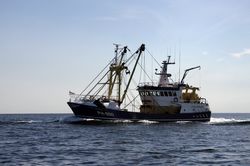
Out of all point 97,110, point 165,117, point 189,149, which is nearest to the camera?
point 189,149

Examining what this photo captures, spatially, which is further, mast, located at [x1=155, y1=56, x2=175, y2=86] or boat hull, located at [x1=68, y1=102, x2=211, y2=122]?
mast, located at [x1=155, y1=56, x2=175, y2=86]

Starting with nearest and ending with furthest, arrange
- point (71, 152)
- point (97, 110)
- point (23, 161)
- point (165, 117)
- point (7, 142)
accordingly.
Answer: point (23, 161) → point (71, 152) → point (7, 142) → point (97, 110) → point (165, 117)

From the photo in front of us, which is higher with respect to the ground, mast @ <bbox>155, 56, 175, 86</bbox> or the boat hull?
mast @ <bbox>155, 56, 175, 86</bbox>

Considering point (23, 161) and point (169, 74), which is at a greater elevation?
point (169, 74)

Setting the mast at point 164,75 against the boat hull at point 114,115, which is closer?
the boat hull at point 114,115

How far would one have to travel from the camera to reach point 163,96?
7744 cm

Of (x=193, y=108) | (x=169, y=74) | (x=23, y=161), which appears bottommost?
(x=23, y=161)

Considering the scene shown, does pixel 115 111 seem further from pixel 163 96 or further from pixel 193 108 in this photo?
pixel 193 108

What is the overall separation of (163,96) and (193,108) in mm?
6612

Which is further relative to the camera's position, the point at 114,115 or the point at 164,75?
the point at 164,75

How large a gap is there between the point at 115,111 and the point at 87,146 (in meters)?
32.8

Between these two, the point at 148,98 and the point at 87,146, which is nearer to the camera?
the point at 87,146

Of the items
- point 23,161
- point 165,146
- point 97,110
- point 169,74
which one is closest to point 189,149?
point 165,146

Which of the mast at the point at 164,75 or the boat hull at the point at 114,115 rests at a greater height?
the mast at the point at 164,75
